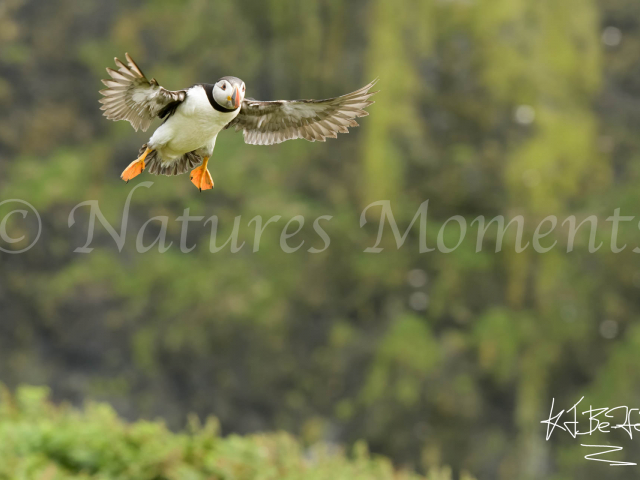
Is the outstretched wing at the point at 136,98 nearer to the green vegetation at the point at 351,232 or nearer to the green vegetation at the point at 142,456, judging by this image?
→ the green vegetation at the point at 142,456

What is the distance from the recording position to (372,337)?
12.9m

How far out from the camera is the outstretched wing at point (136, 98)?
240 centimetres

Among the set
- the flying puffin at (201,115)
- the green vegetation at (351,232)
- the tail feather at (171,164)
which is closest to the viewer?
the flying puffin at (201,115)

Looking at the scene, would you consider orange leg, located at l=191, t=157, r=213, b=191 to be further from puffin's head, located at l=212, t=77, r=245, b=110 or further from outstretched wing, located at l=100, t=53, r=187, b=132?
puffin's head, located at l=212, t=77, r=245, b=110

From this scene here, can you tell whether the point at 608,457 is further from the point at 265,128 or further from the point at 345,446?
the point at 265,128

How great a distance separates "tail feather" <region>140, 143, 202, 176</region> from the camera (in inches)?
108

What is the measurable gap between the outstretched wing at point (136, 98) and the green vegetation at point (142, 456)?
3.30m

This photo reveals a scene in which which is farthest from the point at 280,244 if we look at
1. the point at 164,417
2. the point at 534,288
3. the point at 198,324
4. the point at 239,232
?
the point at 534,288

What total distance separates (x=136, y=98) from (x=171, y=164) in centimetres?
39

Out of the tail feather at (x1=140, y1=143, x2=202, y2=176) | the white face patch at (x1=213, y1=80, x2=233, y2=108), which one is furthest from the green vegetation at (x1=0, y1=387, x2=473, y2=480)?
the white face patch at (x1=213, y1=80, x2=233, y2=108)
